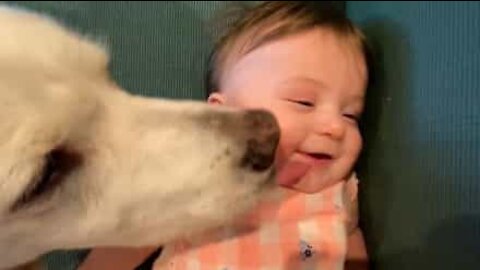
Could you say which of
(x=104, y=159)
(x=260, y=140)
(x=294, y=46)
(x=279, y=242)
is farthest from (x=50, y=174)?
(x=294, y=46)

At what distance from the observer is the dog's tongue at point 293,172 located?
4.57 ft

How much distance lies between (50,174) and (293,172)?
469mm

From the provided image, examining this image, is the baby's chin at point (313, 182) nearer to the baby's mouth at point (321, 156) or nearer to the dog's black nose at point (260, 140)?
the baby's mouth at point (321, 156)

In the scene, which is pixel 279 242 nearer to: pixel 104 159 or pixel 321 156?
pixel 321 156

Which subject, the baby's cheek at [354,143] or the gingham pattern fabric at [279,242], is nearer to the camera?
the gingham pattern fabric at [279,242]

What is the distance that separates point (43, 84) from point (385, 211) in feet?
1.98

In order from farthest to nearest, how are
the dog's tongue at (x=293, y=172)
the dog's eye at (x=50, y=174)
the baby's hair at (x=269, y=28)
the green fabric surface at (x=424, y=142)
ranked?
the baby's hair at (x=269, y=28), the dog's tongue at (x=293, y=172), the green fabric surface at (x=424, y=142), the dog's eye at (x=50, y=174)

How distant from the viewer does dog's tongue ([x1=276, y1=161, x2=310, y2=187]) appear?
1.39 metres

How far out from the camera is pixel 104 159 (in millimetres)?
1084

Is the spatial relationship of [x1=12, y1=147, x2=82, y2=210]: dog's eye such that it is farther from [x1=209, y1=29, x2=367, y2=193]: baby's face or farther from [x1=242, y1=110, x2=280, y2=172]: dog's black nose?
[x1=209, y1=29, x2=367, y2=193]: baby's face

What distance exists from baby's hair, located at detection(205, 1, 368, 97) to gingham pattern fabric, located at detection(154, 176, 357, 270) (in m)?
0.27

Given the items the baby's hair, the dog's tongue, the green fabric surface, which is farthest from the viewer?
the baby's hair

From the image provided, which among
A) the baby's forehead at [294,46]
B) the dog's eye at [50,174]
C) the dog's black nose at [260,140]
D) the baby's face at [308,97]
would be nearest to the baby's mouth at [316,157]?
the baby's face at [308,97]

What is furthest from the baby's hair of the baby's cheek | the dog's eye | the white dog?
the dog's eye
